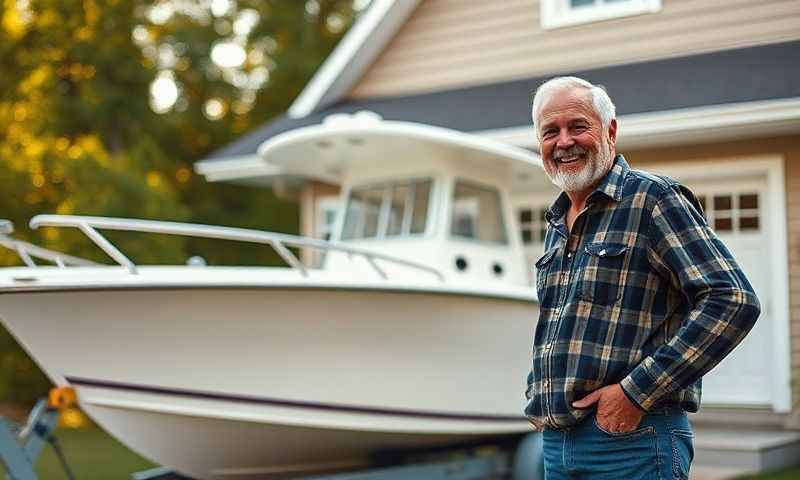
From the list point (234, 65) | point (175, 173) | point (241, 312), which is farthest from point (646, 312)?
point (234, 65)

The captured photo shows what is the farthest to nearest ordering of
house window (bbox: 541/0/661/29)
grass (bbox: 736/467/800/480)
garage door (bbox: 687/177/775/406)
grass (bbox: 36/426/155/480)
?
house window (bbox: 541/0/661/29)
garage door (bbox: 687/177/775/406)
grass (bbox: 36/426/155/480)
grass (bbox: 736/467/800/480)

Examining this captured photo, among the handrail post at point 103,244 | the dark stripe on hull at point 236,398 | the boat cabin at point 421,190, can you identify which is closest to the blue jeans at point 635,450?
the handrail post at point 103,244

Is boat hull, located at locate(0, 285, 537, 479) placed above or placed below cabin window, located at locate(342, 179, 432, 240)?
below

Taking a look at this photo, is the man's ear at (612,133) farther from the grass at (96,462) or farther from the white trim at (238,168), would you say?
the white trim at (238,168)

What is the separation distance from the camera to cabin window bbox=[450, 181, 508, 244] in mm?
7590

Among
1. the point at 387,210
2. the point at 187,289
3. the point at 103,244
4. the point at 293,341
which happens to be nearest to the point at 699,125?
the point at 387,210

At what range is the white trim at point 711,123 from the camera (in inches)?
316

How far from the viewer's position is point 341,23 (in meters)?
20.6

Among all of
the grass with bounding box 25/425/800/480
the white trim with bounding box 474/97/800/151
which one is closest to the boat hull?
the white trim with bounding box 474/97/800/151

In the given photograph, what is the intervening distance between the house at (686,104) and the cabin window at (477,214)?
121 cm

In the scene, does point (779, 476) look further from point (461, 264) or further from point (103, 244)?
point (103, 244)

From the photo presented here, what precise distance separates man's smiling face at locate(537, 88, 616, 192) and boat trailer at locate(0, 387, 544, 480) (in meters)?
3.84

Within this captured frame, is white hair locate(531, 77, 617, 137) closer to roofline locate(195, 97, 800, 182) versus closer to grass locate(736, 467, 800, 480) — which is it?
roofline locate(195, 97, 800, 182)

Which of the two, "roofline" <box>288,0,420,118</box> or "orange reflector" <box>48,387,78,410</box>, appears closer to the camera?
"orange reflector" <box>48,387,78,410</box>
